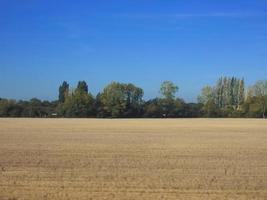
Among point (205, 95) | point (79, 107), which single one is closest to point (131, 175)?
point (79, 107)

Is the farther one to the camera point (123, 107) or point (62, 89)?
point (62, 89)

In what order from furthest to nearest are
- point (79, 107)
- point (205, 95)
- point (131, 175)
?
point (205, 95) → point (79, 107) → point (131, 175)

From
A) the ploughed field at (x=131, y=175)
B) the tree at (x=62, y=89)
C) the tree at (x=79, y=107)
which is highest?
the tree at (x=62, y=89)

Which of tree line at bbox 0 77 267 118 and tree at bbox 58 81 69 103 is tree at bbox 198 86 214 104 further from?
tree at bbox 58 81 69 103

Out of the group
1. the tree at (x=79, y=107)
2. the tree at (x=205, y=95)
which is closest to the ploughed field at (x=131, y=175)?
the tree at (x=79, y=107)

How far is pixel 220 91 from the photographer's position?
186 metres

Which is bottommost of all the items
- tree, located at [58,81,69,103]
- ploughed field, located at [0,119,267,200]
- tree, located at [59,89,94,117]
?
ploughed field, located at [0,119,267,200]

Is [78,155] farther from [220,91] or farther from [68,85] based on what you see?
[220,91]

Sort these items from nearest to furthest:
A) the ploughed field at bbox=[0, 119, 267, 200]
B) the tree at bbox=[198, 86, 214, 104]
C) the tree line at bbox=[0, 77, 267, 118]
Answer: the ploughed field at bbox=[0, 119, 267, 200]
the tree line at bbox=[0, 77, 267, 118]
the tree at bbox=[198, 86, 214, 104]

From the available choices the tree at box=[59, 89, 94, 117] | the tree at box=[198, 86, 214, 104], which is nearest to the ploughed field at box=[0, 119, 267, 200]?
the tree at box=[59, 89, 94, 117]

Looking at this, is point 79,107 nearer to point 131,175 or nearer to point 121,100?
point 121,100

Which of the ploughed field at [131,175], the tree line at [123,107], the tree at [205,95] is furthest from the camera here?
the tree at [205,95]

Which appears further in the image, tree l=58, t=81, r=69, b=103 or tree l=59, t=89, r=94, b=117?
tree l=58, t=81, r=69, b=103

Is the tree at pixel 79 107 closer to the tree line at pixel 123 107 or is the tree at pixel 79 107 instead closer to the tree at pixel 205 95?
the tree line at pixel 123 107
